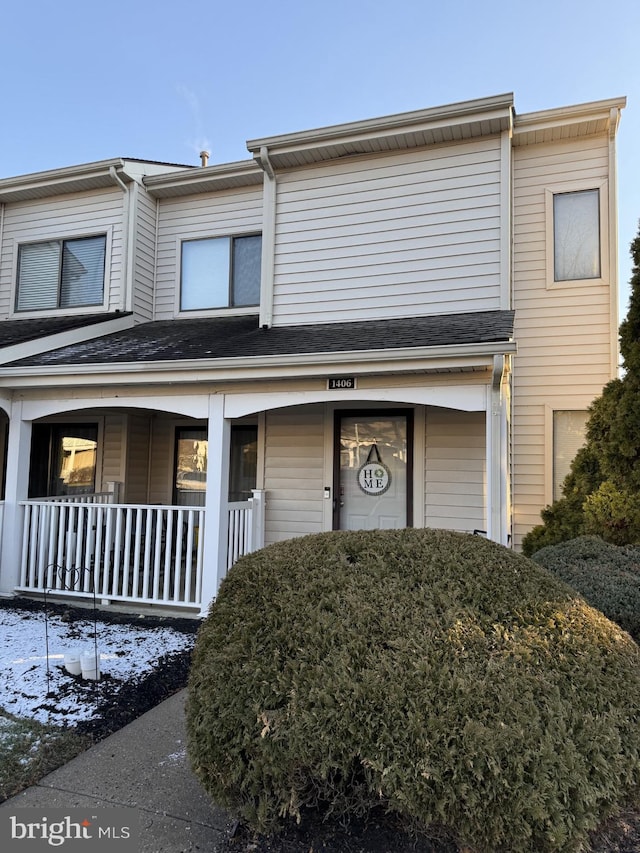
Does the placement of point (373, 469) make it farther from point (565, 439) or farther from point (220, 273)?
point (220, 273)

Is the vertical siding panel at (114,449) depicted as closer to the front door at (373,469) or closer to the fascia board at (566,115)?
the front door at (373,469)

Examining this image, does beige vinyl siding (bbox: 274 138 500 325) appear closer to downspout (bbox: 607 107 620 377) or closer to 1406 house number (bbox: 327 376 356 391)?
downspout (bbox: 607 107 620 377)

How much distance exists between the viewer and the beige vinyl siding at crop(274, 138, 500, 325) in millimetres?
7117

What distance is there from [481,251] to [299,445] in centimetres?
345

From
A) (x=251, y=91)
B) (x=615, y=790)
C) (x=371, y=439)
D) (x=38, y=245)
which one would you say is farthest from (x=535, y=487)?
(x=251, y=91)

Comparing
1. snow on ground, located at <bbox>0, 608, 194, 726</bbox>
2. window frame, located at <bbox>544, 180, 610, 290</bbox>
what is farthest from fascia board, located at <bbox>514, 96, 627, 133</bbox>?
snow on ground, located at <bbox>0, 608, 194, 726</bbox>

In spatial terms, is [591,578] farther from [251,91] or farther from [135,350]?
[251,91]

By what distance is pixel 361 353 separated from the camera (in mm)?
5617

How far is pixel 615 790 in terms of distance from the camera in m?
2.04

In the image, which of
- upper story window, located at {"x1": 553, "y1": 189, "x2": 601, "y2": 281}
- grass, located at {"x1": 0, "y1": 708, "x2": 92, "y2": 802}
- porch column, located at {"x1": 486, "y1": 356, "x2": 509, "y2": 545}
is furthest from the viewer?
upper story window, located at {"x1": 553, "y1": 189, "x2": 601, "y2": 281}

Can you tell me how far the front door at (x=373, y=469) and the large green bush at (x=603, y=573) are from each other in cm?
228

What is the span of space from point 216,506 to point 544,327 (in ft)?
15.4

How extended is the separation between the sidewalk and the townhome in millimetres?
2899

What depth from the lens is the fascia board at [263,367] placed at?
17.4 feet
